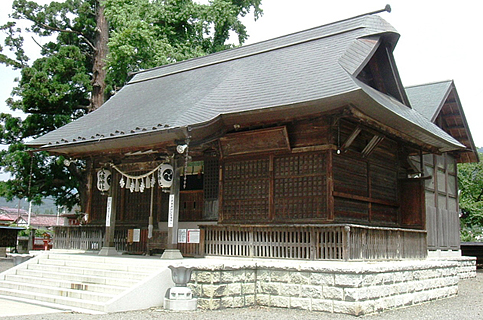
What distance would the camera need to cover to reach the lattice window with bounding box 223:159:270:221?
12.6 m

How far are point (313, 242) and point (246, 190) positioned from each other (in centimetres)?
276

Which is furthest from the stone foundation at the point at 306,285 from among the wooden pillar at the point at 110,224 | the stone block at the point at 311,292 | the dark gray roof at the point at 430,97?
the dark gray roof at the point at 430,97

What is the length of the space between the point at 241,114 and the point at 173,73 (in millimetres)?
7642

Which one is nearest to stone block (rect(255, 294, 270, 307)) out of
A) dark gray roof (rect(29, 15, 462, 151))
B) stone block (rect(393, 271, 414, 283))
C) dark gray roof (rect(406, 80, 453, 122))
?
stone block (rect(393, 271, 414, 283))

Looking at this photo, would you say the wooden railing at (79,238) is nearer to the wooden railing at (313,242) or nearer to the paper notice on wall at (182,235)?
the paper notice on wall at (182,235)

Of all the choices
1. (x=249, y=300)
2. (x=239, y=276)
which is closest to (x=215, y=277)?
(x=239, y=276)

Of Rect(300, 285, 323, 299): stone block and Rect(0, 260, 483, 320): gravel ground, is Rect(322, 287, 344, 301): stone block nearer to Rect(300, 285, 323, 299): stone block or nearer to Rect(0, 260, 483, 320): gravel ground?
Rect(300, 285, 323, 299): stone block

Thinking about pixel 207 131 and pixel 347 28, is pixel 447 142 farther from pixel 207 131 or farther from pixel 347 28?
pixel 207 131

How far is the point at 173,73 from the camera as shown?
18.3 metres

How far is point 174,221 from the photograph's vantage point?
39.7 ft

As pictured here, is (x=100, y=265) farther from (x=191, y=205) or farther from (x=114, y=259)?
(x=191, y=205)

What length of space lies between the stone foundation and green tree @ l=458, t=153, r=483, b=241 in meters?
20.5

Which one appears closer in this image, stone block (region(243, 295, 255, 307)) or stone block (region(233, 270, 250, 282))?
stone block (region(233, 270, 250, 282))

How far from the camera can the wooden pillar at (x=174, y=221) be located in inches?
466
